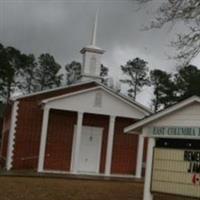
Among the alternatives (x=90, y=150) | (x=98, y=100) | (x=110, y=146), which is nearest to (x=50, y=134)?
(x=90, y=150)

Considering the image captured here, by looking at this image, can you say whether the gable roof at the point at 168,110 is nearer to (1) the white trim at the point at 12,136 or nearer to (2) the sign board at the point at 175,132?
(2) the sign board at the point at 175,132

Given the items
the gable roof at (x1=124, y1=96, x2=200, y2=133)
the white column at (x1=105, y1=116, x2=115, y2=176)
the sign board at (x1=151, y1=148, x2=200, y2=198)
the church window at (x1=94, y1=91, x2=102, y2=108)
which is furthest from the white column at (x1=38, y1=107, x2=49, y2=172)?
the sign board at (x1=151, y1=148, x2=200, y2=198)

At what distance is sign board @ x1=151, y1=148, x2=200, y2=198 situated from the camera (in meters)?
15.7

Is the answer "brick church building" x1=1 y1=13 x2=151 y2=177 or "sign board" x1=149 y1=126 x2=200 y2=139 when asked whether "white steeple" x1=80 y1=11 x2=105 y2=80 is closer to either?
"brick church building" x1=1 y1=13 x2=151 y2=177

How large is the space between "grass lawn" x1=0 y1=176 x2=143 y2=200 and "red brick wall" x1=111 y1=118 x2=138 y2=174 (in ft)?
31.4

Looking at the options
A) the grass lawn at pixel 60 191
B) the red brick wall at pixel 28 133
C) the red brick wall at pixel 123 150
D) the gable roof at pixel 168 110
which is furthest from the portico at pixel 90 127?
the gable roof at pixel 168 110

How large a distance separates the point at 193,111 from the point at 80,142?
51.3 feet

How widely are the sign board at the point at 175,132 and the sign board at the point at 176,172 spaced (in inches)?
15.9

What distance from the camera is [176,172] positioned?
16250 mm

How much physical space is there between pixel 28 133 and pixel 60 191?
11576mm

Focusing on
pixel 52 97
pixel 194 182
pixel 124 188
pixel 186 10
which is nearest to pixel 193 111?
pixel 194 182

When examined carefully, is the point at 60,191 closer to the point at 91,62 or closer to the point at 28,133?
the point at 28,133

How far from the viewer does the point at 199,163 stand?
15641 millimetres

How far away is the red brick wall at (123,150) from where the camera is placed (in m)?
32.5
